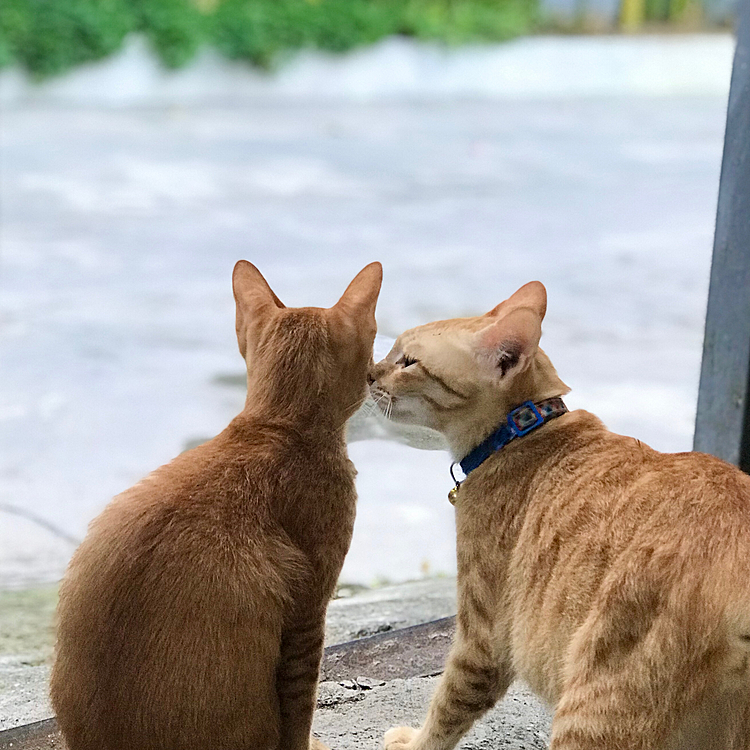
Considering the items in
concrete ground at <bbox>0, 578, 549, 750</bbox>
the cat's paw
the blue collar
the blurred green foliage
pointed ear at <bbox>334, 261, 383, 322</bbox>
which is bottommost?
concrete ground at <bbox>0, 578, 549, 750</bbox>

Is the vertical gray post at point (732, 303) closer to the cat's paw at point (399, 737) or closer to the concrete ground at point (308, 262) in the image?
the concrete ground at point (308, 262)

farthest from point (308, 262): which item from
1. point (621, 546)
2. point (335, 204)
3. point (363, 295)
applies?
point (621, 546)

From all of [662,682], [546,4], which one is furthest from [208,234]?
[546,4]

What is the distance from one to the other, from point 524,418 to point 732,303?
2.14ft

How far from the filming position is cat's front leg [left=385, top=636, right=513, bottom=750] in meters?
1.23

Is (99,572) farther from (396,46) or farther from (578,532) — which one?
(396,46)

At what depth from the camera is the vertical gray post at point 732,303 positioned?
1.62m

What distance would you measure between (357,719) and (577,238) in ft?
13.6

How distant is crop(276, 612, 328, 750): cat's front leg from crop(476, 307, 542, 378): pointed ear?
39 cm

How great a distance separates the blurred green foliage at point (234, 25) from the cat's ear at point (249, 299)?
8.31 m

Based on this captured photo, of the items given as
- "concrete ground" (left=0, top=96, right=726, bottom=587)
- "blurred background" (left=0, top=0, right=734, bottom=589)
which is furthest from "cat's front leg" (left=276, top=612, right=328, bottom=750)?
"concrete ground" (left=0, top=96, right=726, bottom=587)

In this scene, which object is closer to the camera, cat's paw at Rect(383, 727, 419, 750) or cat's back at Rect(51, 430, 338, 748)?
cat's back at Rect(51, 430, 338, 748)

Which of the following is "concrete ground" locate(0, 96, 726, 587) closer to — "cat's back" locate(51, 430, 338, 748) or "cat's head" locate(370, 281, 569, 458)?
"cat's head" locate(370, 281, 569, 458)

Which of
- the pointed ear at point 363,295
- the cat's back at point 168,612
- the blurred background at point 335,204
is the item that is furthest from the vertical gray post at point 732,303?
the cat's back at point 168,612
